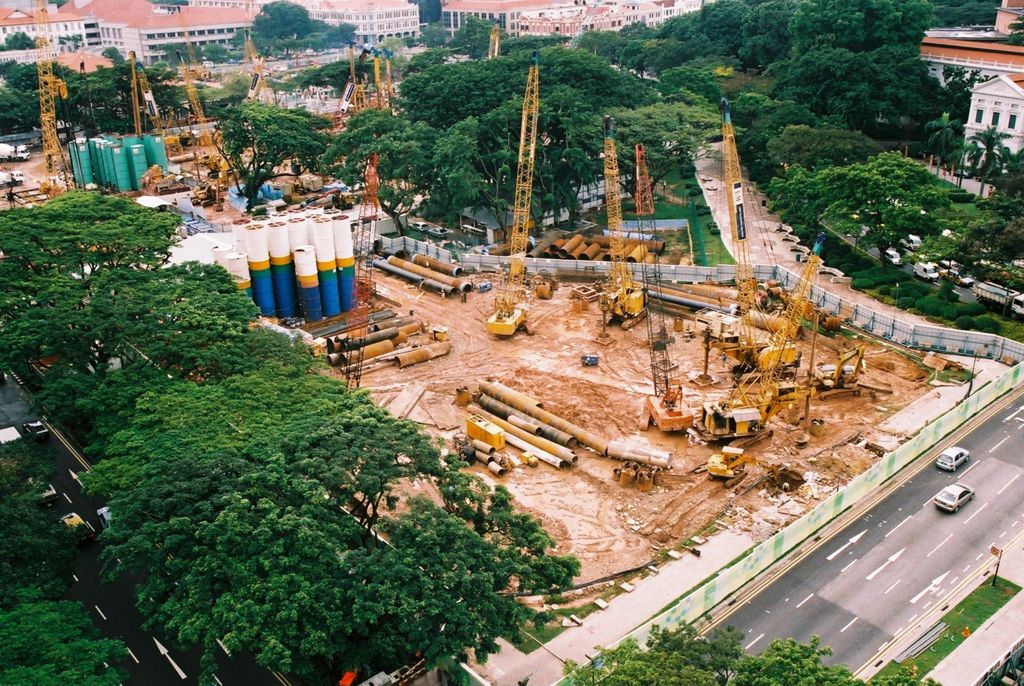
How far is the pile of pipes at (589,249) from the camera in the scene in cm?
9000

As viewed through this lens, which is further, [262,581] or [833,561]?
[833,561]

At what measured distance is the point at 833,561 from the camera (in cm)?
4784

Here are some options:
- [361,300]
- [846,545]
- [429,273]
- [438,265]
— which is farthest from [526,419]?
[438,265]

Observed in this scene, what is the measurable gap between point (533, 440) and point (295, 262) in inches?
1142

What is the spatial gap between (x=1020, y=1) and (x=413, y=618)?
156m

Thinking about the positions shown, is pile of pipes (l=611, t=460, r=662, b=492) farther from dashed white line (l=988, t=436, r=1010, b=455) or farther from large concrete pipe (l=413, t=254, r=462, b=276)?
large concrete pipe (l=413, t=254, r=462, b=276)

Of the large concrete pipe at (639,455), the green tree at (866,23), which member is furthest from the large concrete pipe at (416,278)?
the green tree at (866,23)

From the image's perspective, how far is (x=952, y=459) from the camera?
181 ft

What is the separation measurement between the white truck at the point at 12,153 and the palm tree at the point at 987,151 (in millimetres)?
128329

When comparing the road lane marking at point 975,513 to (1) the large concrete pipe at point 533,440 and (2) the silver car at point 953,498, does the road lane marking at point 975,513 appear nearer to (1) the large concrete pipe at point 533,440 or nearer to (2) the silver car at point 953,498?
(2) the silver car at point 953,498

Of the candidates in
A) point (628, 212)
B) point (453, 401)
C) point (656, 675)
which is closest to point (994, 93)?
point (628, 212)

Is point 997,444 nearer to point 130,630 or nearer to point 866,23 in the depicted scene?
point 130,630

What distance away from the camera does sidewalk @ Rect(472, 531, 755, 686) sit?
41312mm

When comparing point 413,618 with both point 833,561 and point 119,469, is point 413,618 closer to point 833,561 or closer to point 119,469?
point 119,469
